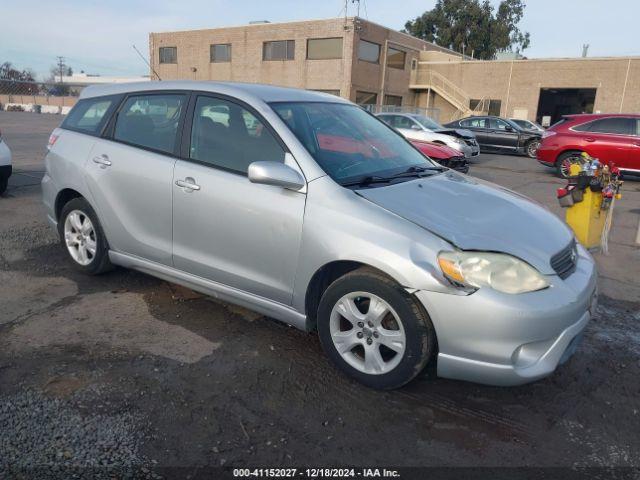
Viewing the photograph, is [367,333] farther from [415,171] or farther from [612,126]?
[612,126]

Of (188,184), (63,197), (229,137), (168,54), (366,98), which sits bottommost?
(63,197)

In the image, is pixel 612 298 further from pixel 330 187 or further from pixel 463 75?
pixel 463 75

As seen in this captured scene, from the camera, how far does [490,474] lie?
244 centimetres

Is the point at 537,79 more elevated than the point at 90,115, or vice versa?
the point at 537,79

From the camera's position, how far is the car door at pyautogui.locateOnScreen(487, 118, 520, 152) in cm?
1964

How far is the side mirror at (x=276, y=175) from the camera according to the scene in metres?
3.10

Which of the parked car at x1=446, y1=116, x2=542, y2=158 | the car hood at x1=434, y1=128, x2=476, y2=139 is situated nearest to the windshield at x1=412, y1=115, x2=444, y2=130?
the car hood at x1=434, y1=128, x2=476, y2=139

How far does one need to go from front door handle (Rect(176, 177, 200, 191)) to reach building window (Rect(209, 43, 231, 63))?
118ft

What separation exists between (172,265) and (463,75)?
117 ft

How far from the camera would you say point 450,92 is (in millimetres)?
36625

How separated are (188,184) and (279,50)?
3330 cm

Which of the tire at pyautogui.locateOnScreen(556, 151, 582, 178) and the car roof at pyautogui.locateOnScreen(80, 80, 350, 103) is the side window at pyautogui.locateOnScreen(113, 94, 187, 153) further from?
the tire at pyautogui.locateOnScreen(556, 151, 582, 178)

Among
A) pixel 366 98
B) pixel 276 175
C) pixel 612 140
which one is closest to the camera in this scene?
pixel 276 175

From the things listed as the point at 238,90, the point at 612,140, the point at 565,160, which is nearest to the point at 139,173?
the point at 238,90
